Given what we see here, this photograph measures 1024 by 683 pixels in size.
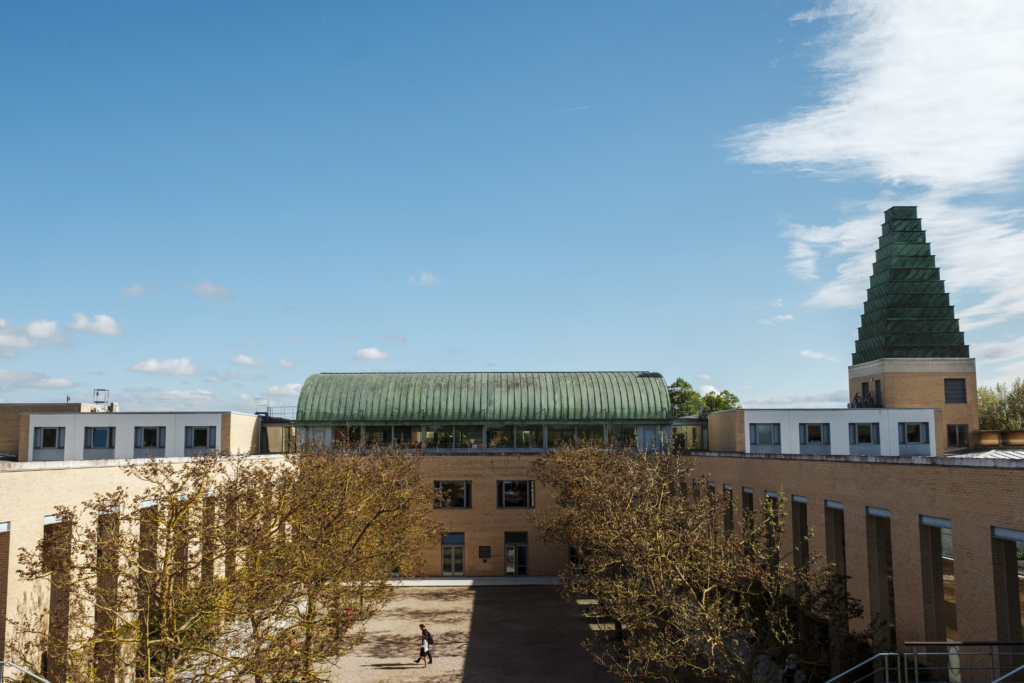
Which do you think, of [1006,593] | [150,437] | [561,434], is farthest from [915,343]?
[150,437]

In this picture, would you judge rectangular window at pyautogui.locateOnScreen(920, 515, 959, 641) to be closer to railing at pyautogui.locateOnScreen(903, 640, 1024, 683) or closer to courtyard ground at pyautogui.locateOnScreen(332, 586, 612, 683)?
railing at pyautogui.locateOnScreen(903, 640, 1024, 683)

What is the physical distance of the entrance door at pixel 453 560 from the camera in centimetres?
5225

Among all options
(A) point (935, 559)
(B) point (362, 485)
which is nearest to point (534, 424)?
(B) point (362, 485)

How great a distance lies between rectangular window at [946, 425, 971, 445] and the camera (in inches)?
2276

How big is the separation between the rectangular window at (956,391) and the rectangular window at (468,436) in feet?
114

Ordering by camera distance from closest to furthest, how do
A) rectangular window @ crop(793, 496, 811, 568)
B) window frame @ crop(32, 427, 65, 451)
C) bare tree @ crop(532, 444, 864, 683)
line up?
1. bare tree @ crop(532, 444, 864, 683)
2. rectangular window @ crop(793, 496, 811, 568)
3. window frame @ crop(32, 427, 65, 451)

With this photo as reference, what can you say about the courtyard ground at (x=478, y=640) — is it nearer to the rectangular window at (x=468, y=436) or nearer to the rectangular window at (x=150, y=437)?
the rectangular window at (x=468, y=436)

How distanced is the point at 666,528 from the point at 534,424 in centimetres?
3567

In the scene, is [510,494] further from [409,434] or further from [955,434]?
[955,434]

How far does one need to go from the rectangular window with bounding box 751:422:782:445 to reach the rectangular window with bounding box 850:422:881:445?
185 inches

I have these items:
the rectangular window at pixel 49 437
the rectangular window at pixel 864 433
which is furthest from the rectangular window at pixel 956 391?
the rectangular window at pixel 49 437

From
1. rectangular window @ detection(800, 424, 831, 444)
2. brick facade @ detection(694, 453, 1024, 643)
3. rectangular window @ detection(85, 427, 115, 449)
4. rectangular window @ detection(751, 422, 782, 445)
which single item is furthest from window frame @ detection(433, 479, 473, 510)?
brick facade @ detection(694, 453, 1024, 643)

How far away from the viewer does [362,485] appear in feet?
90.4

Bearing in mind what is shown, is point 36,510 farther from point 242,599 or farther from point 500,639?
point 500,639
